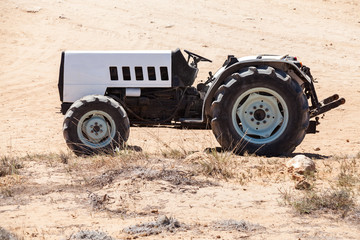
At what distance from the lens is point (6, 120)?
13.4 meters

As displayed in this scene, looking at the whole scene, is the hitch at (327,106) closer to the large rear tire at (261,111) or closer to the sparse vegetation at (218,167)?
the large rear tire at (261,111)

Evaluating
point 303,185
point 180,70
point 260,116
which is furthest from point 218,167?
point 180,70

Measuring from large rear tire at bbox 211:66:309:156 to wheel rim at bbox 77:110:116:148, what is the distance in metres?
1.55

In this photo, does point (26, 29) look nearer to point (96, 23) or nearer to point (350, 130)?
point (96, 23)

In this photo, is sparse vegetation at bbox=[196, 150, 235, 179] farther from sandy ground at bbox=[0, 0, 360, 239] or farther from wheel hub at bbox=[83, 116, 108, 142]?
sandy ground at bbox=[0, 0, 360, 239]

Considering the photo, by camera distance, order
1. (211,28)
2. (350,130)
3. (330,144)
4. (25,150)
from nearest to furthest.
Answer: (25,150), (330,144), (350,130), (211,28)

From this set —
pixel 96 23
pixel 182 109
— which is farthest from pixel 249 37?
pixel 182 109

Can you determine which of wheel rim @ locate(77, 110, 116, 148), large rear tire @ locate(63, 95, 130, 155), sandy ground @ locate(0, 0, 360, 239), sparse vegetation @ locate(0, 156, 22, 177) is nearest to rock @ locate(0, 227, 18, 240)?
sparse vegetation @ locate(0, 156, 22, 177)

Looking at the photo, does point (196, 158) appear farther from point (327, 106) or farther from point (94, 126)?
point (327, 106)

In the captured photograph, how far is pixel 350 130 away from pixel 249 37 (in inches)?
337

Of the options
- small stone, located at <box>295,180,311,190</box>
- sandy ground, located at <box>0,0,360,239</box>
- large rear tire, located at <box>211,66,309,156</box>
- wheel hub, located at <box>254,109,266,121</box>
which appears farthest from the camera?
sandy ground, located at <box>0,0,360,239</box>

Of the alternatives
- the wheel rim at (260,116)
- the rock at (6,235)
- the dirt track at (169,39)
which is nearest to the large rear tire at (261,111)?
the wheel rim at (260,116)

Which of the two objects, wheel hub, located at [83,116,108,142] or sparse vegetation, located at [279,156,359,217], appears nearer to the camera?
sparse vegetation, located at [279,156,359,217]

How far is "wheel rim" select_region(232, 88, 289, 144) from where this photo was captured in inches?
354
